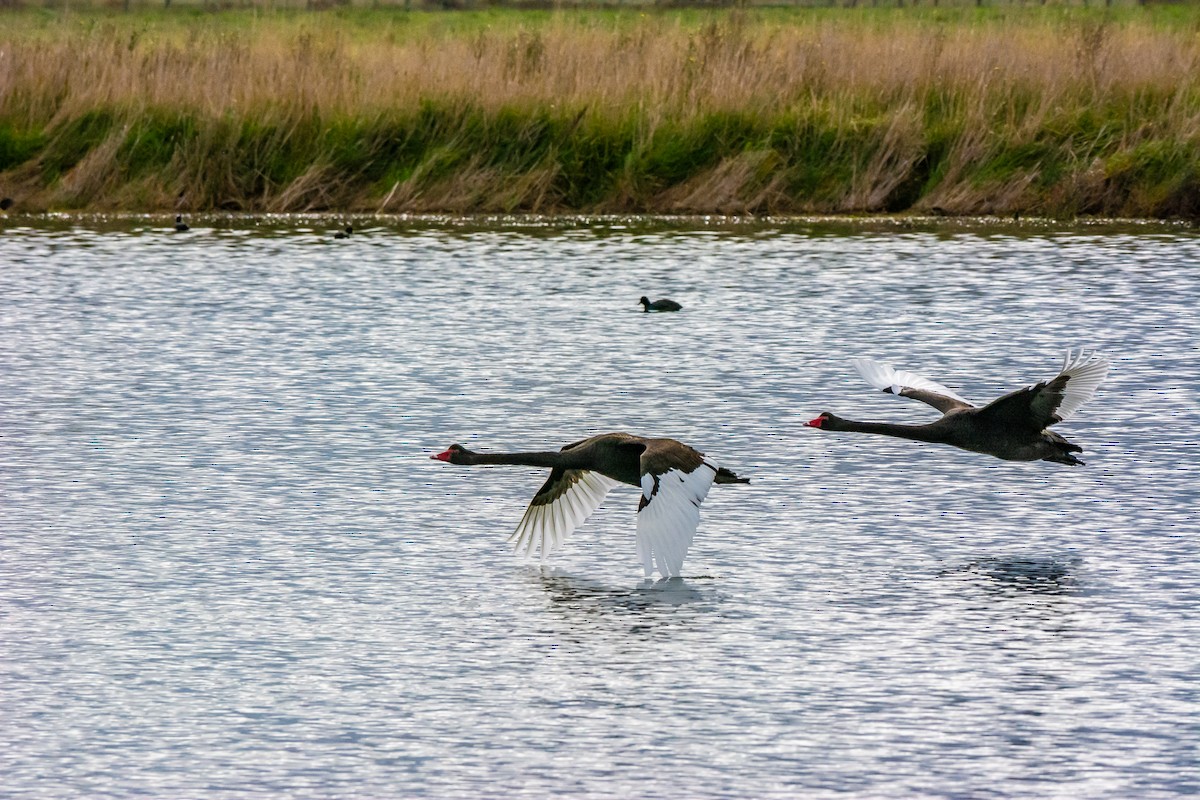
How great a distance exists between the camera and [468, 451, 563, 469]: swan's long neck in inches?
346

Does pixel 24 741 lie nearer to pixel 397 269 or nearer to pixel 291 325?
pixel 291 325

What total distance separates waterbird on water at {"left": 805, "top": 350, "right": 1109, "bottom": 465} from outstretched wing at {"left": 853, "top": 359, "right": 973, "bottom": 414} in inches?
7.9

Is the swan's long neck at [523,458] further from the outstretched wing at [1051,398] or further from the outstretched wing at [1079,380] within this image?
the outstretched wing at [1079,380]

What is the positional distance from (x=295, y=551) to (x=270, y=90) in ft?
43.6

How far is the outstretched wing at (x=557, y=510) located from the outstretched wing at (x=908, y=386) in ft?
4.97

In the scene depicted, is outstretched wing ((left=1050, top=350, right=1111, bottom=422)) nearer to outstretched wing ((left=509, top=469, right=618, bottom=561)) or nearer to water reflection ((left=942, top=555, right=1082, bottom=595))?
water reflection ((left=942, top=555, right=1082, bottom=595))

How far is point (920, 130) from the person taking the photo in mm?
20156

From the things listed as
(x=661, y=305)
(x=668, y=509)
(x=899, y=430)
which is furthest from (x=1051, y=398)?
(x=661, y=305)

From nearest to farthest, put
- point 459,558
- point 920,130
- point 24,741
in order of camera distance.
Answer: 1. point 24,741
2. point 459,558
3. point 920,130

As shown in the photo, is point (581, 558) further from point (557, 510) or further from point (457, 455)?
point (457, 455)

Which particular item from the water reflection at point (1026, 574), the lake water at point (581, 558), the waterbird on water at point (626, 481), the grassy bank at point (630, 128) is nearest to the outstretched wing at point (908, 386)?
the lake water at point (581, 558)

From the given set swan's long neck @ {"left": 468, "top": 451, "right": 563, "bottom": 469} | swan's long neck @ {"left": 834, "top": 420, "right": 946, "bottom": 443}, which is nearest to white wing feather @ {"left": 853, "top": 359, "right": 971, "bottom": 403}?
swan's long neck @ {"left": 834, "top": 420, "right": 946, "bottom": 443}

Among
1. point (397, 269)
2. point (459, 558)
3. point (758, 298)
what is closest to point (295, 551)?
point (459, 558)

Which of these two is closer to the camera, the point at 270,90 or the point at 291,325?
the point at 291,325
